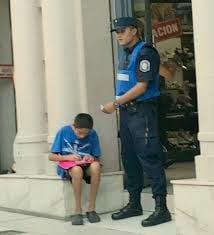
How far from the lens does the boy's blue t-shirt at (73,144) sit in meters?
7.21

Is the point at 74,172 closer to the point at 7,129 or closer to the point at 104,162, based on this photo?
the point at 104,162

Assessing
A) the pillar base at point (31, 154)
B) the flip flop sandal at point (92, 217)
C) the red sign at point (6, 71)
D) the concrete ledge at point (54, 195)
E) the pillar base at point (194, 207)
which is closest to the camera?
the pillar base at point (194, 207)

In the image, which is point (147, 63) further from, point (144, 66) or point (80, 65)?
point (80, 65)

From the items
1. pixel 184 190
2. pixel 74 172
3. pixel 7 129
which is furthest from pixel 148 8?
pixel 7 129

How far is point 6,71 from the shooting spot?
35.6 ft

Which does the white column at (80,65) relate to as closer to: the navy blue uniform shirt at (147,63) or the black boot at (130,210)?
the black boot at (130,210)

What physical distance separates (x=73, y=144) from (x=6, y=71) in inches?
156

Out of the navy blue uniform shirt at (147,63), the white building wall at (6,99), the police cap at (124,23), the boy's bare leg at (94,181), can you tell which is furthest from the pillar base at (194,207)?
the white building wall at (6,99)

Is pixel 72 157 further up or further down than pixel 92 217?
further up

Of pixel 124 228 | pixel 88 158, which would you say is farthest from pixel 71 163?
pixel 124 228

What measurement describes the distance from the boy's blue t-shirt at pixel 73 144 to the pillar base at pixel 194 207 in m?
1.62

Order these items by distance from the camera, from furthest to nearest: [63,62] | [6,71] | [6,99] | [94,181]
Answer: [6,99], [6,71], [63,62], [94,181]

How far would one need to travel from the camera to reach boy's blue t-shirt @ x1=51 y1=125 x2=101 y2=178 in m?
7.21

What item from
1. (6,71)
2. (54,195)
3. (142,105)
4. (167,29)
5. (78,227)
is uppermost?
(167,29)
